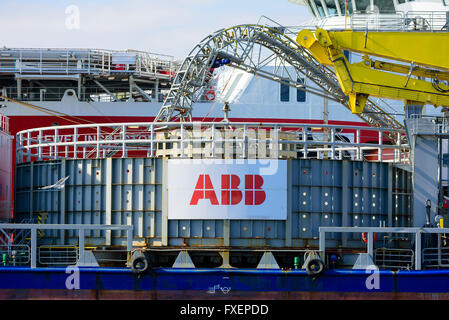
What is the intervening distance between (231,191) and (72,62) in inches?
875

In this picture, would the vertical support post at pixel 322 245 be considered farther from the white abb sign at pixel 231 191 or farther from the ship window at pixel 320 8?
the ship window at pixel 320 8

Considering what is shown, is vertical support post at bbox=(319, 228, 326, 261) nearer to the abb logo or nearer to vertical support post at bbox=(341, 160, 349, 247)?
vertical support post at bbox=(341, 160, 349, 247)

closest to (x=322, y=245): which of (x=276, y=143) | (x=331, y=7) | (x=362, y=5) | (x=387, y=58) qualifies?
(x=276, y=143)

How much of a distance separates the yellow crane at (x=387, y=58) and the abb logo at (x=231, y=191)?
14.2 ft

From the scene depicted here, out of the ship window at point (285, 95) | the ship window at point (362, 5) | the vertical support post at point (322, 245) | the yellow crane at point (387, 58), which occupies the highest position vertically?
the ship window at point (362, 5)

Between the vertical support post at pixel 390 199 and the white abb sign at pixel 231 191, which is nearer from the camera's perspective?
the white abb sign at pixel 231 191

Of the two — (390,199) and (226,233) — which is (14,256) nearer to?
(226,233)

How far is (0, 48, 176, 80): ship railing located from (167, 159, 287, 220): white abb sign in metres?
20.1

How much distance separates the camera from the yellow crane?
23.6 m

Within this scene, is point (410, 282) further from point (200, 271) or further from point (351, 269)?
point (200, 271)

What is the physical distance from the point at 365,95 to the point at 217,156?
16.7 feet

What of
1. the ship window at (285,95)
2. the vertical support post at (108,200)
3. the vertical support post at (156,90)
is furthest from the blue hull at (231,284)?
the vertical support post at (156,90)

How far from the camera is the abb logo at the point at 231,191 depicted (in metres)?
22.3

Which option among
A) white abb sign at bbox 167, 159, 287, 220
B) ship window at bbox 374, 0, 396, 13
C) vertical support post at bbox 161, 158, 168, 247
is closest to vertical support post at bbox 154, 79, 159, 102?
ship window at bbox 374, 0, 396, 13
